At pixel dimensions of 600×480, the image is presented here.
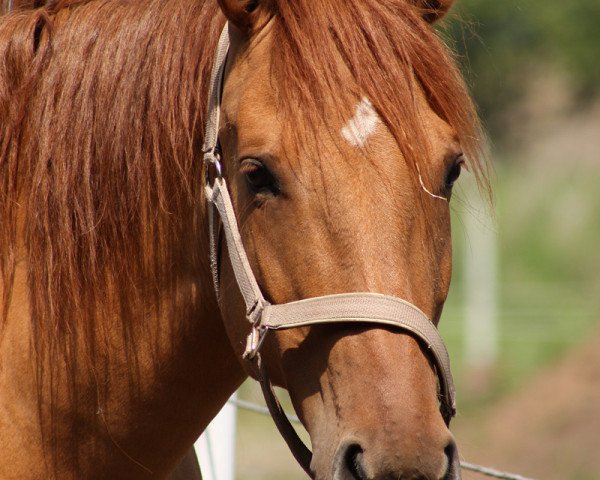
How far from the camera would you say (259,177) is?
6.33 feet

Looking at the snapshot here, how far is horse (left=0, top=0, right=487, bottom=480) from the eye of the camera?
186 cm

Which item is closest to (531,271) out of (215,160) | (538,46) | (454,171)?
(538,46)

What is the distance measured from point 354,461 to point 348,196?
49 centimetres

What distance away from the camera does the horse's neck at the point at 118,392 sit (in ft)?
7.04

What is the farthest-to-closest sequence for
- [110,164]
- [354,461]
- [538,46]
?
1. [538,46]
2. [110,164]
3. [354,461]

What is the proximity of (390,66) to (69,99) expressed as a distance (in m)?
0.73

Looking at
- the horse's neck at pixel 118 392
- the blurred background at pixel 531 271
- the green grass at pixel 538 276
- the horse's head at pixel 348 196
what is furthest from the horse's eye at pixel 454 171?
the green grass at pixel 538 276

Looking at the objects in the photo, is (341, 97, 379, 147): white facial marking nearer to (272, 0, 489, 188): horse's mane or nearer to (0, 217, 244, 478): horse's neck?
(272, 0, 489, 188): horse's mane

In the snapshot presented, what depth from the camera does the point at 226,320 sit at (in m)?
2.06

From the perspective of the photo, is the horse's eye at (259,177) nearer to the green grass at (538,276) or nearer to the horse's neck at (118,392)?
the horse's neck at (118,392)

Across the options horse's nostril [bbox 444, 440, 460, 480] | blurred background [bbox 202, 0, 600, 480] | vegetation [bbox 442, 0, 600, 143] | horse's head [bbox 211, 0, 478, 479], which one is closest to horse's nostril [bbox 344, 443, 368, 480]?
horse's head [bbox 211, 0, 478, 479]

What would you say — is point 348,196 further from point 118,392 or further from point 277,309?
point 118,392

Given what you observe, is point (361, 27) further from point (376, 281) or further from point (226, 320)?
point (226, 320)

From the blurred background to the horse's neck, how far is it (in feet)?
3.08
